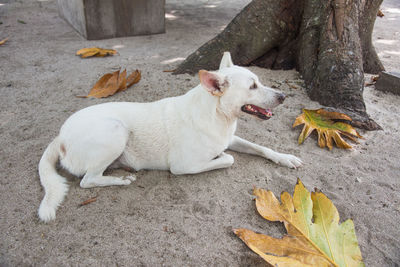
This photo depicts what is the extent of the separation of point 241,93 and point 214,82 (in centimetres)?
27

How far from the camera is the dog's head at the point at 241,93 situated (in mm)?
2564

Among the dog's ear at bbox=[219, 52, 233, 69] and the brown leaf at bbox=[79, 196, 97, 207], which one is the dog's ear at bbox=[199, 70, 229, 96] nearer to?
the dog's ear at bbox=[219, 52, 233, 69]

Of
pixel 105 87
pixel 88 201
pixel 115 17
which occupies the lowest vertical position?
pixel 88 201

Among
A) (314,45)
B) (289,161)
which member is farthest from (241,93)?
(314,45)

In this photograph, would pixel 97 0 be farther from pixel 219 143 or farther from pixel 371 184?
pixel 371 184

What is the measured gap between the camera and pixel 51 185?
2.57m

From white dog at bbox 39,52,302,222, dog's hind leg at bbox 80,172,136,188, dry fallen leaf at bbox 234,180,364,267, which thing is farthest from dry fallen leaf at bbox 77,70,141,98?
dry fallen leaf at bbox 234,180,364,267

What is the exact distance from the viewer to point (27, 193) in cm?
261

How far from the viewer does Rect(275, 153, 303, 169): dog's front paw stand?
2975 mm

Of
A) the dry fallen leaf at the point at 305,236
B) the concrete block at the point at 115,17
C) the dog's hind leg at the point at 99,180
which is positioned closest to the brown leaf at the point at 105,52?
the concrete block at the point at 115,17

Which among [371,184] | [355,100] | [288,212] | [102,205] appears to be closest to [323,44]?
[355,100]

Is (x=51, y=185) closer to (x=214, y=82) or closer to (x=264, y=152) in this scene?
(x=214, y=82)

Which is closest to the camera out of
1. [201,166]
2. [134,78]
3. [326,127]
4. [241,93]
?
[241,93]

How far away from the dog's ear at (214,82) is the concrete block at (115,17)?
4.60 meters
